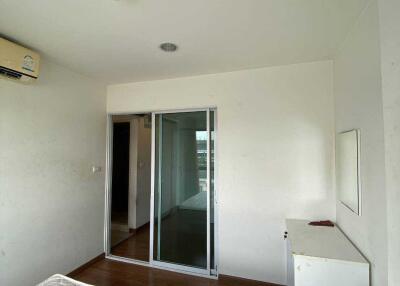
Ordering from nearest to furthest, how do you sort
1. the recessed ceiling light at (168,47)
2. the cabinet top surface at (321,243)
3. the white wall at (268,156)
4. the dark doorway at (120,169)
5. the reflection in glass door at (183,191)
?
the cabinet top surface at (321,243)
the recessed ceiling light at (168,47)
the white wall at (268,156)
the reflection in glass door at (183,191)
the dark doorway at (120,169)

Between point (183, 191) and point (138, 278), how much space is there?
1195 mm

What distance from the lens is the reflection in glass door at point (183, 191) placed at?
285 cm

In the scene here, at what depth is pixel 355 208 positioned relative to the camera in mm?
1661

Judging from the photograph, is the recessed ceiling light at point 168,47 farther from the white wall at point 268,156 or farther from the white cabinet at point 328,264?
the white cabinet at point 328,264

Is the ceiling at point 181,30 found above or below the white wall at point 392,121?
above

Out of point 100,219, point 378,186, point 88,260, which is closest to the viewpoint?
point 378,186

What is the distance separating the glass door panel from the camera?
2881mm

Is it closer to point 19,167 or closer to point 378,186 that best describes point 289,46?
point 378,186

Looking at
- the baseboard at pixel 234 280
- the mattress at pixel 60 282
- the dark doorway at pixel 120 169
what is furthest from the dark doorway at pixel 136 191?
the mattress at pixel 60 282

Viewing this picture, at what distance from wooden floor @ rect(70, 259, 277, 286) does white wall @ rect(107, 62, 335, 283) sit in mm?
146

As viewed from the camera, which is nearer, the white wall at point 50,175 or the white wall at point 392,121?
the white wall at point 392,121

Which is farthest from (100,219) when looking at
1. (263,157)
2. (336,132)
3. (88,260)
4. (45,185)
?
(336,132)

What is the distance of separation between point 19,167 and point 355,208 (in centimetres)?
302

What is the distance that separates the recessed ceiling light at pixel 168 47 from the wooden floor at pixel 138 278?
2.65m
